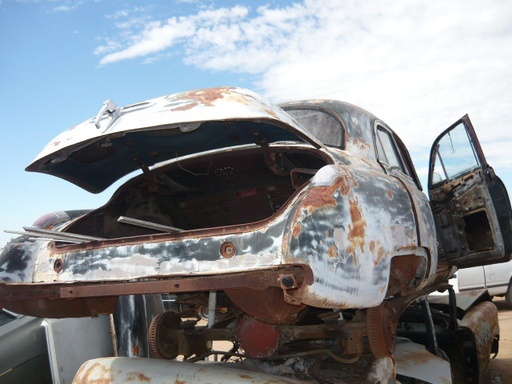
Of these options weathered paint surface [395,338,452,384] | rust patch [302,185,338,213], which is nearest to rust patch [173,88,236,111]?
rust patch [302,185,338,213]

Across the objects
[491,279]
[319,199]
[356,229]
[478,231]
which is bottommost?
[491,279]

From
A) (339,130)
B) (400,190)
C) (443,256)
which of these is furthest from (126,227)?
(443,256)

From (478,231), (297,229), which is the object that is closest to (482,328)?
(478,231)

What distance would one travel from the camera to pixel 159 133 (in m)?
3.46

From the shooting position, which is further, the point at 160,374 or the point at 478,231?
the point at 478,231

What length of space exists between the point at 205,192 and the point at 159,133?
1.08 m

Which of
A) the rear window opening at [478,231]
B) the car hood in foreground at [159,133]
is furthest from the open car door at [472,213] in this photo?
the car hood in foreground at [159,133]

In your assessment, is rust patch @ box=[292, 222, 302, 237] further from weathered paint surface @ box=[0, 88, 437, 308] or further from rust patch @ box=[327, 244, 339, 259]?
rust patch @ box=[327, 244, 339, 259]

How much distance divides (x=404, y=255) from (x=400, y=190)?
42 cm

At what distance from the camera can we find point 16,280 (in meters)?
3.61

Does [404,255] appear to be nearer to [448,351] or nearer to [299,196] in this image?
[299,196]

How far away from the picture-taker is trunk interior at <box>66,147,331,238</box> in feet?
13.3

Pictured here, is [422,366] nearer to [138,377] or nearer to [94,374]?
[138,377]

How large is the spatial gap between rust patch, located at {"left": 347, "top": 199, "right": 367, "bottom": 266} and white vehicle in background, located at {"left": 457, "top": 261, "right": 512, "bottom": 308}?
912 cm
